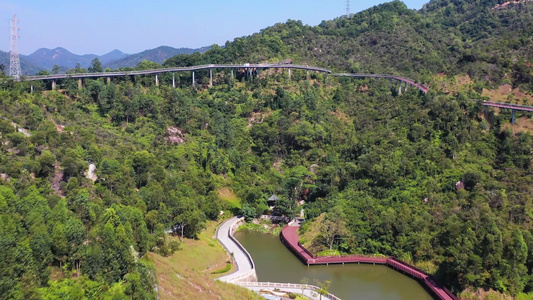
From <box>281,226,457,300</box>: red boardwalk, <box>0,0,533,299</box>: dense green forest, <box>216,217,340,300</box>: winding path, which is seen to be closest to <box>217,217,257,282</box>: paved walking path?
<box>216,217,340,300</box>: winding path

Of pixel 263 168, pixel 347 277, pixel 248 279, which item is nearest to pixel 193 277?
pixel 248 279

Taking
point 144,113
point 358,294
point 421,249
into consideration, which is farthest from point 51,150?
point 421,249

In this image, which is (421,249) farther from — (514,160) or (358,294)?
(514,160)

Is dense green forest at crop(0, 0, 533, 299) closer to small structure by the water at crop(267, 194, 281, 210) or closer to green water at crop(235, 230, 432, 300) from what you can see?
small structure by the water at crop(267, 194, 281, 210)

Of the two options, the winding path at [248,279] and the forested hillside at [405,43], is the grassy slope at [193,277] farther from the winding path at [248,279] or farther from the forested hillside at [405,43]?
the forested hillside at [405,43]

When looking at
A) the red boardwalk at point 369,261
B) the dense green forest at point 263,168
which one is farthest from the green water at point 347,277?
the dense green forest at point 263,168

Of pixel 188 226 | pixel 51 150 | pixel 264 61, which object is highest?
pixel 264 61

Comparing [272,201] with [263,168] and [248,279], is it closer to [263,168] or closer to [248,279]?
[263,168]
